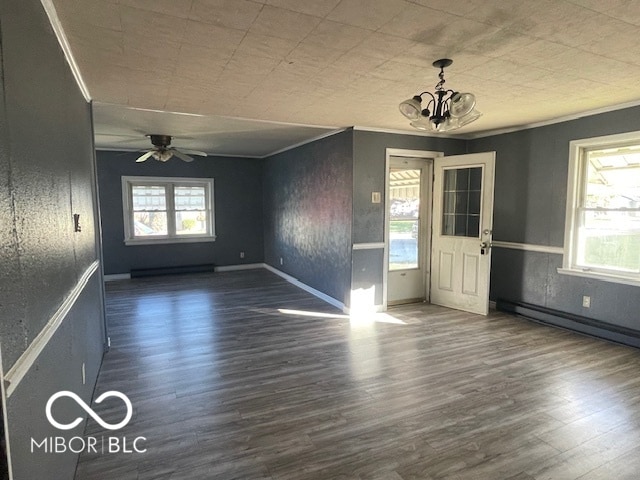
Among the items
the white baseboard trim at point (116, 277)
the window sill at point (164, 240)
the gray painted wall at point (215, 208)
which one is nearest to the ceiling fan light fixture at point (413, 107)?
the gray painted wall at point (215, 208)

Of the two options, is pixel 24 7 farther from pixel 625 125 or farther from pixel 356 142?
pixel 625 125

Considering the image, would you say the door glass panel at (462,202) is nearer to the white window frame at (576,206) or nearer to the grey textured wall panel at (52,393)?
the white window frame at (576,206)

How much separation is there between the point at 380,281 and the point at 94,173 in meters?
3.50

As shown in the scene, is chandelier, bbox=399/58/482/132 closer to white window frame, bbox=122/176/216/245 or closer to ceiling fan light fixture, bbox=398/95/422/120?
ceiling fan light fixture, bbox=398/95/422/120

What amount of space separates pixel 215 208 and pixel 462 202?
494 cm

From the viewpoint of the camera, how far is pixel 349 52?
7.65 feet

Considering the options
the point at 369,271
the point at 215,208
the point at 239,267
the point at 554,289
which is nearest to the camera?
the point at 554,289

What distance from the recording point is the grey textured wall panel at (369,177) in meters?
4.62

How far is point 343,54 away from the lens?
93.0 inches

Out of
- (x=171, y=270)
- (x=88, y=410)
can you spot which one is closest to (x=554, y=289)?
(x=88, y=410)

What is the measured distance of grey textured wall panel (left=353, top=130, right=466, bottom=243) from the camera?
4625 mm

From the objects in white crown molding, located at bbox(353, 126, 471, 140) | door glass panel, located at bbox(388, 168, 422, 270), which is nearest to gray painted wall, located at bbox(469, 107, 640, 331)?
white crown molding, located at bbox(353, 126, 471, 140)

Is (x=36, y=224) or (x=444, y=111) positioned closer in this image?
(x=36, y=224)

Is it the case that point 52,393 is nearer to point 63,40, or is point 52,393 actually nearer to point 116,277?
point 63,40
